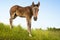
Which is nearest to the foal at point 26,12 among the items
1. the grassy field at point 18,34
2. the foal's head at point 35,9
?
the foal's head at point 35,9

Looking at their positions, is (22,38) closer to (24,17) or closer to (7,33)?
(7,33)

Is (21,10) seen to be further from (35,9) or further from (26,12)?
(35,9)

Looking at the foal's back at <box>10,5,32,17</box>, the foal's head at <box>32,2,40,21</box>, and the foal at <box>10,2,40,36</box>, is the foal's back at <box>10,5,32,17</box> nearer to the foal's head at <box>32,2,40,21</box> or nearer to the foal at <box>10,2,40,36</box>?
the foal at <box>10,2,40,36</box>

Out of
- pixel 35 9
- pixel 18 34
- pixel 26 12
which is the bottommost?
pixel 18 34

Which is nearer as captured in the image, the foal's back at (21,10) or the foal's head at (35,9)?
the foal's head at (35,9)

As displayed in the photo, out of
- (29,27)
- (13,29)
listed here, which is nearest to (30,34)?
(29,27)

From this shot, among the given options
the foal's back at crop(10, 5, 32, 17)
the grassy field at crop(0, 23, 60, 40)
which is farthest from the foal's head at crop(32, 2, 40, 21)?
the grassy field at crop(0, 23, 60, 40)

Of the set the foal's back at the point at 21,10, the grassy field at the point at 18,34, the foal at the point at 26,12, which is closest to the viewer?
the grassy field at the point at 18,34

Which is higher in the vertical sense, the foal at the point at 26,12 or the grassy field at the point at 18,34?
the foal at the point at 26,12

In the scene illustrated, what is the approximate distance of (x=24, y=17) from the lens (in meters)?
14.7

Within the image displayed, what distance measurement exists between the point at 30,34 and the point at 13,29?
4.63ft

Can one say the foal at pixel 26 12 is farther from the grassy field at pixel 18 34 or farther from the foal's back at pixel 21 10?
the grassy field at pixel 18 34


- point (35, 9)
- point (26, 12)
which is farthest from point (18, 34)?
point (35, 9)

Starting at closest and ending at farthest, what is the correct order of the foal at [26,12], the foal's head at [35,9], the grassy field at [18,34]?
the grassy field at [18,34], the foal's head at [35,9], the foal at [26,12]
